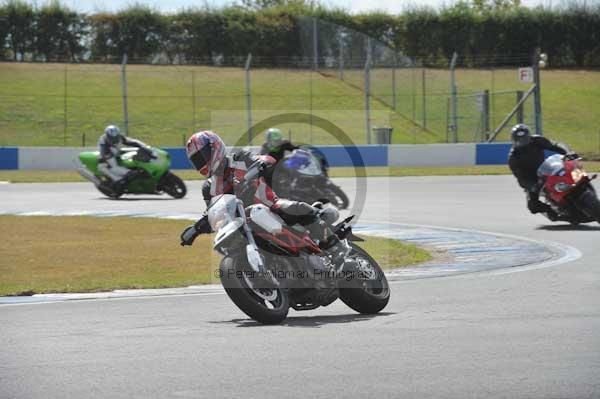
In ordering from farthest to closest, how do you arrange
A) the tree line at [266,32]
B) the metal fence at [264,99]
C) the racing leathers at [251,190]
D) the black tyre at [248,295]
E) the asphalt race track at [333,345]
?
the tree line at [266,32]
the metal fence at [264,99]
the racing leathers at [251,190]
the black tyre at [248,295]
the asphalt race track at [333,345]

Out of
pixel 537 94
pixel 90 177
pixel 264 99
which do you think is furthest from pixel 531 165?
pixel 264 99

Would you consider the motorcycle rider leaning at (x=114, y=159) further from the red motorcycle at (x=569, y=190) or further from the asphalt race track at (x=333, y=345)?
the asphalt race track at (x=333, y=345)

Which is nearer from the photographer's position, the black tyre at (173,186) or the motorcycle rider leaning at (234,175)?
the motorcycle rider leaning at (234,175)

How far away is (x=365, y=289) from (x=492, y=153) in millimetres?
24372

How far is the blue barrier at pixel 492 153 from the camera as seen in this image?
32.2 m

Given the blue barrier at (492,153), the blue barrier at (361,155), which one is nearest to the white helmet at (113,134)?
the blue barrier at (361,155)

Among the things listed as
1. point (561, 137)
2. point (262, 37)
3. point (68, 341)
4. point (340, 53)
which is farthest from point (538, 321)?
point (262, 37)

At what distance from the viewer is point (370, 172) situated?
29859 millimetres

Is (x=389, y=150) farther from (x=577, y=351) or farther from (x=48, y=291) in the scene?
(x=577, y=351)

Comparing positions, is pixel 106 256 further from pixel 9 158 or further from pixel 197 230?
pixel 9 158

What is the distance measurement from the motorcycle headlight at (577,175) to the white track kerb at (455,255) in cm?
124

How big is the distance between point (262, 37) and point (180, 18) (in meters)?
3.80

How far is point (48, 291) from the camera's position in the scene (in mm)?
10594

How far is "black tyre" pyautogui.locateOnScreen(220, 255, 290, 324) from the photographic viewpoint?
7773 millimetres
